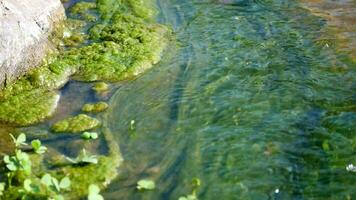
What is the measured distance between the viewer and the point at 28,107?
659 cm

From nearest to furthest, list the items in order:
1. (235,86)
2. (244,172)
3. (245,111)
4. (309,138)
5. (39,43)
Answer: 1. (244,172)
2. (309,138)
3. (245,111)
4. (235,86)
5. (39,43)

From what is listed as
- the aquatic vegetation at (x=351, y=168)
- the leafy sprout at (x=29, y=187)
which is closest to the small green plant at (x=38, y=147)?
the leafy sprout at (x=29, y=187)

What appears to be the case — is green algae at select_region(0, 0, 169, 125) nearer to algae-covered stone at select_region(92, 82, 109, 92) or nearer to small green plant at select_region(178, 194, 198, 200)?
algae-covered stone at select_region(92, 82, 109, 92)

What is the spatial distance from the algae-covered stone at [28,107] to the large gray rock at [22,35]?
348mm

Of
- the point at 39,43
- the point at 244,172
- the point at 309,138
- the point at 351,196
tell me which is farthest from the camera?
the point at 39,43

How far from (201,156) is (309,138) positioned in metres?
1.21

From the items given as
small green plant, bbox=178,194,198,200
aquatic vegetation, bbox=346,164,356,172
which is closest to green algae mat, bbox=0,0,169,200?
small green plant, bbox=178,194,198,200

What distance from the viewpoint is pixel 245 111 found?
6293 mm

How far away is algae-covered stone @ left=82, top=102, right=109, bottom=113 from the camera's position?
6551mm

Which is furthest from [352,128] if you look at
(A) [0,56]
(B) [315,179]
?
(A) [0,56]

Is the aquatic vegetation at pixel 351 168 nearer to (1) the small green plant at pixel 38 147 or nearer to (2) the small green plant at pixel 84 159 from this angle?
(2) the small green plant at pixel 84 159

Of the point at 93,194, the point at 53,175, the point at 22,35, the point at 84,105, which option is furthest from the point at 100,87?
the point at 93,194

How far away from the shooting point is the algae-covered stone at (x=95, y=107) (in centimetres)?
655

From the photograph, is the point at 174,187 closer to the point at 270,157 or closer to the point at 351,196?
the point at 270,157
